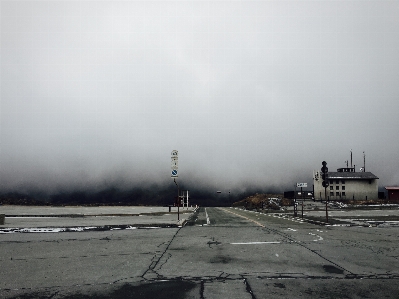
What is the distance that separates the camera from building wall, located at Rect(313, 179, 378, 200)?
111m

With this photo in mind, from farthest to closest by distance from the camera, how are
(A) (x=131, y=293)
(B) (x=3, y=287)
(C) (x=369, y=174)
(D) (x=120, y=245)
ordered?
Result: (C) (x=369, y=174) < (D) (x=120, y=245) < (B) (x=3, y=287) < (A) (x=131, y=293)

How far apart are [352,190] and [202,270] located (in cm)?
11987

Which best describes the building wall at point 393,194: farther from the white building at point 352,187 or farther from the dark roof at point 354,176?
the dark roof at point 354,176

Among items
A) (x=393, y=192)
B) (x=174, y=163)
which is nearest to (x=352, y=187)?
(x=393, y=192)

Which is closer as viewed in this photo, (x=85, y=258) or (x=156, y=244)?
(x=85, y=258)

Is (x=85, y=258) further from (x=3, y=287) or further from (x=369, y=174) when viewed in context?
(x=369, y=174)

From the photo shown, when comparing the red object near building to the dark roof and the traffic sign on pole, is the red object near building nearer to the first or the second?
the dark roof

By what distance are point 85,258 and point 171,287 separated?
494 centimetres

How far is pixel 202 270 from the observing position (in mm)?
8352

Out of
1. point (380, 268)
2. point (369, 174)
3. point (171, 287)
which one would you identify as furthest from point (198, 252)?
point (369, 174)

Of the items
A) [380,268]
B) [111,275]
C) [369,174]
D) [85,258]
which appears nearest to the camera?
[111,275]

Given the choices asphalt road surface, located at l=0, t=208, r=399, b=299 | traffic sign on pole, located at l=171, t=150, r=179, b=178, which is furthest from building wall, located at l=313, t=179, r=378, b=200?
asphalt road surface, located at l=0, t=208, r=399, b=299

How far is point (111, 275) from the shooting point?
312 inches

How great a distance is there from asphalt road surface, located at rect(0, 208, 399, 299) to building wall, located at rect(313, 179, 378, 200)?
106092 mm
